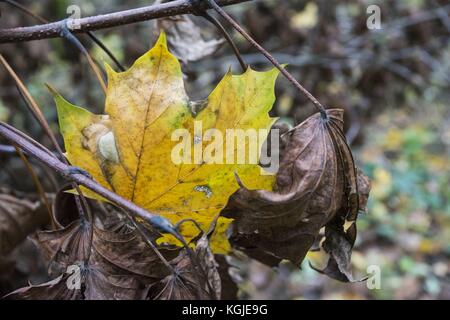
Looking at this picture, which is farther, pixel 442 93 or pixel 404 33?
pixel 442 93

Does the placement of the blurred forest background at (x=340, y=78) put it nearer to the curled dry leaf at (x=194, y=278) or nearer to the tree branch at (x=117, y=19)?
the tree branch at (x=117, y=19)

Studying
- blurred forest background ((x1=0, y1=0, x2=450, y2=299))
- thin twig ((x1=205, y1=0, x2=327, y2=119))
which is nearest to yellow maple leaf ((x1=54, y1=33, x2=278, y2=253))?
thin twig ((x1=205, y1=0, x2=327, y2=119))

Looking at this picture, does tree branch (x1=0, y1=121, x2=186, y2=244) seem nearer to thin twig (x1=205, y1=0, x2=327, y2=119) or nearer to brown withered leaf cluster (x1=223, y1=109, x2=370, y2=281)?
brown withered leaf cluster (x1=223, y1=109, x2=370, y2=281)

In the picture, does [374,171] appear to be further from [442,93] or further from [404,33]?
[442,93]

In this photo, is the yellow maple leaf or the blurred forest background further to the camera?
the blurred forest background

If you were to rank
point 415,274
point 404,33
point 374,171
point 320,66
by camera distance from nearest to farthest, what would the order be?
point 320,66, point 415,274, point 404,33, point 374,171
